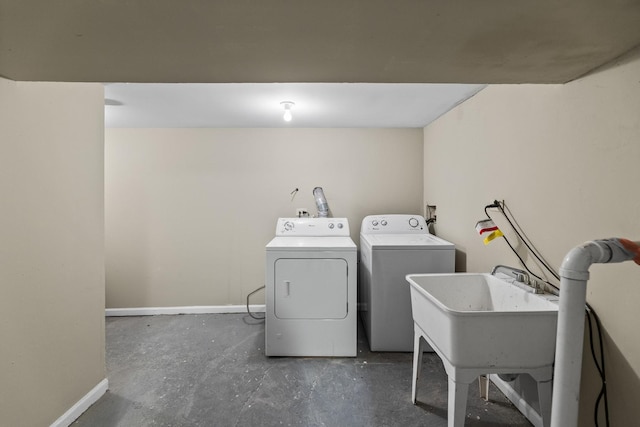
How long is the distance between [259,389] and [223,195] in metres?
1.92

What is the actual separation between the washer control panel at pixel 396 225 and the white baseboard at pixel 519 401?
4.34ft

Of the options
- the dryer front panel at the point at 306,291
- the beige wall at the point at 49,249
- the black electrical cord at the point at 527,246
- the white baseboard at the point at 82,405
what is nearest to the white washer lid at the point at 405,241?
the dryer front panel at the point at 306,291

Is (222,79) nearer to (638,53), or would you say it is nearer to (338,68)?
(338,68)

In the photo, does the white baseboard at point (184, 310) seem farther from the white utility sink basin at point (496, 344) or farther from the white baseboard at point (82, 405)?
the white utility sink basin at point (496, 344)

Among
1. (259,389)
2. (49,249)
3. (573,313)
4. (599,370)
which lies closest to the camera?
(573,313)

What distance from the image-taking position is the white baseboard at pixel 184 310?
3.02 meters

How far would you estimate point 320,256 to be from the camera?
221cm

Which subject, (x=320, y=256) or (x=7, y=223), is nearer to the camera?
(x=7, y=223)

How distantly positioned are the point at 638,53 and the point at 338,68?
1.00 meters

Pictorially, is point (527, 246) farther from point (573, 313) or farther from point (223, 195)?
point (223, 195)

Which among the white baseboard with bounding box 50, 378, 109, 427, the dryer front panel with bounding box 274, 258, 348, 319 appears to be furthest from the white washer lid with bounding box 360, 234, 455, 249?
the white baseboard with bounding box 50, 378, 109, 427

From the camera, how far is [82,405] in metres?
1.61

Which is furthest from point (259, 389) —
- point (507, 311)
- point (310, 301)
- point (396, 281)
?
point (507, 311)

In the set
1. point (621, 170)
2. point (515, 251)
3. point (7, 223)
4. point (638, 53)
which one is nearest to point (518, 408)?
point (515, 251)
